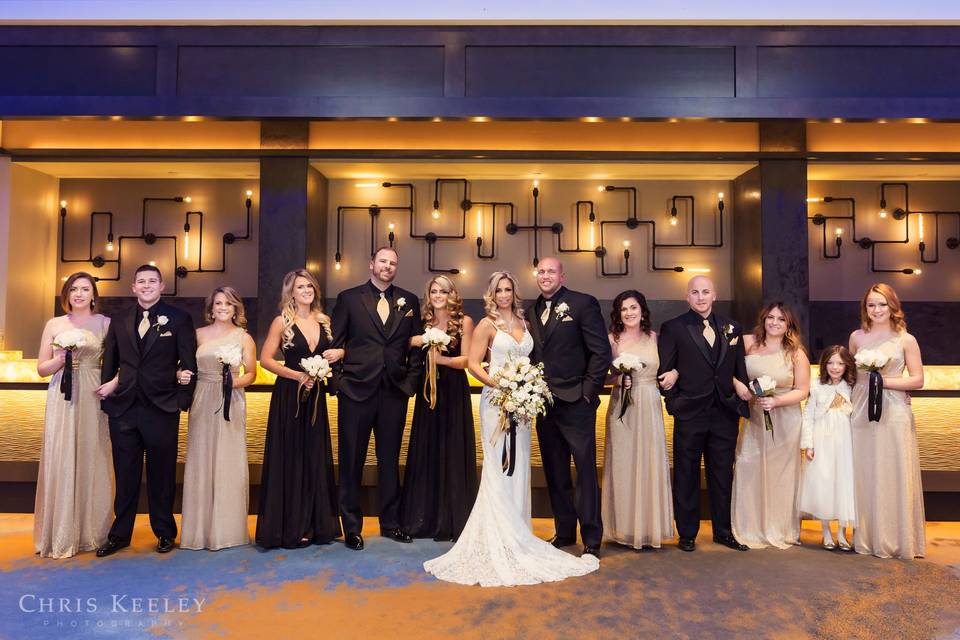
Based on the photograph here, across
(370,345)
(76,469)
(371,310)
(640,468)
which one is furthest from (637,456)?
(76,469)

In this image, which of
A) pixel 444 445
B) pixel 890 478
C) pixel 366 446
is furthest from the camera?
pixel 444 445

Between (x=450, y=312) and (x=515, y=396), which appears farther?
(x=450, y=312)

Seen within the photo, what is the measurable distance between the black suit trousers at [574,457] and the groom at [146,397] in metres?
2.41

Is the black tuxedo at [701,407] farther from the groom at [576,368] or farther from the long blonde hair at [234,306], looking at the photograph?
the long blonde hair at [234,306]

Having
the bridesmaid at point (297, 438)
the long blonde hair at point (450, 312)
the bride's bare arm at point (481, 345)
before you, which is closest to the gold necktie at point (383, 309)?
the long blonde hair at point (450, 312)

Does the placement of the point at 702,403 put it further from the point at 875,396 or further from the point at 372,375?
the point at 372,375

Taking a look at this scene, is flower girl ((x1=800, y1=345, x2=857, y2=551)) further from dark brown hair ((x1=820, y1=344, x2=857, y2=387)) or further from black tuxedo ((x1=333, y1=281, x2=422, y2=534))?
black tuxedo ((x1=333, y1=281, x2=422, y2=534))

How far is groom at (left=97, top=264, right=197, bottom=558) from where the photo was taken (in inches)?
174

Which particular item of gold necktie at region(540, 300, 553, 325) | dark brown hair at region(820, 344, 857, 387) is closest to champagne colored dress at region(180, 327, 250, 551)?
gold necktie at region(540, 300, 553, 325)

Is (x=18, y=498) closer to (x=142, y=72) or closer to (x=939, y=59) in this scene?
(x=142, y=72)

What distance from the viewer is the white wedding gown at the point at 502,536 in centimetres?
391

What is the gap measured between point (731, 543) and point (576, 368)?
1624 millimetres

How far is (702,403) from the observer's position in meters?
4.52

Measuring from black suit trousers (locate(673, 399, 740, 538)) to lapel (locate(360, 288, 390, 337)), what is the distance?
2.11 meters
